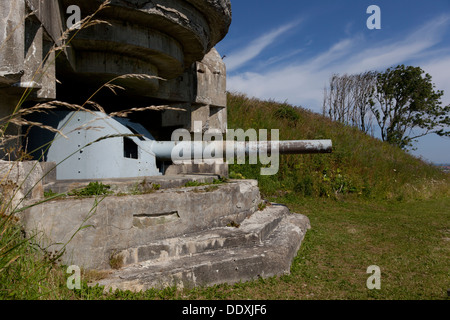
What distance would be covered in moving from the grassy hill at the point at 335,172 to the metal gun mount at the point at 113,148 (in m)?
3.97

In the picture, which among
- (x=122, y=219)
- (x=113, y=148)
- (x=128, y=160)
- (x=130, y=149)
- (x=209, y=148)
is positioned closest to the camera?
(x=122, y=219)

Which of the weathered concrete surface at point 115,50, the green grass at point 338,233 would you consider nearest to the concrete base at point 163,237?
the green grass at point 338,233

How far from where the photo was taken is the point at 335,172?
29.8 ft

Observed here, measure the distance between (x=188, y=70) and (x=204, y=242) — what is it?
10.6 feet

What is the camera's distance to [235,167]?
27.6 ft

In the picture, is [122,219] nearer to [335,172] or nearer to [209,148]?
[209,148]

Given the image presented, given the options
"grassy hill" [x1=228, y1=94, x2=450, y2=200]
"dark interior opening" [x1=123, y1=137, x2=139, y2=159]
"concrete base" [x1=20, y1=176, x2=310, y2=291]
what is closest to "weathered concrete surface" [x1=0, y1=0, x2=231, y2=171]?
"dark interior opening" [x1=123, y1=137, x2=139, y2=159]

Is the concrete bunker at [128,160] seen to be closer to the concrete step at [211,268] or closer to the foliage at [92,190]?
the concrete step at [211,268]

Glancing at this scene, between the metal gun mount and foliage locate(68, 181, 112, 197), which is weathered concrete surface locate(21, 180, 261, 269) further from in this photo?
the metal gun mount

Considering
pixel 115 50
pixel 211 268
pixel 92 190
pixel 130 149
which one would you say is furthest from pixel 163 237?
pixel 115 50

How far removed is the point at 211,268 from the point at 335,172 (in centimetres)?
707

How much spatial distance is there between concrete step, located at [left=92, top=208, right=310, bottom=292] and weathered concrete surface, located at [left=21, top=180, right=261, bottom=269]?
0.24 meters

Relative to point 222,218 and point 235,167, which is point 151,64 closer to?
point 222,218
